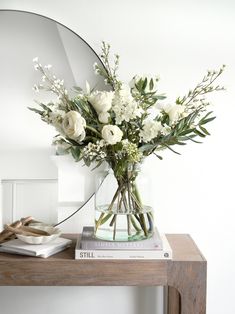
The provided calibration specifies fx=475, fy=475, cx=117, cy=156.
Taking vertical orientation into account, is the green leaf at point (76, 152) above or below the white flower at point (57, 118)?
below

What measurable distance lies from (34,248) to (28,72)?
74 cm

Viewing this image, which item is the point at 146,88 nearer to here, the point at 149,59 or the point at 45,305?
the point at 149,59

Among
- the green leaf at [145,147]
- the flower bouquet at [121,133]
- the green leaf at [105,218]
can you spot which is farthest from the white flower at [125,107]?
the green leaf at [105,218]

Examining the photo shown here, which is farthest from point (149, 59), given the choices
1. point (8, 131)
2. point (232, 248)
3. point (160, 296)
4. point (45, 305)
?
point (45, 305)

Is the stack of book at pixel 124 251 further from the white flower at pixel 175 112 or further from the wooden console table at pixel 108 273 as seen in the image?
the white flower at pixel 175 112

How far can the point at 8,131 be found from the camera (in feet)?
6.46

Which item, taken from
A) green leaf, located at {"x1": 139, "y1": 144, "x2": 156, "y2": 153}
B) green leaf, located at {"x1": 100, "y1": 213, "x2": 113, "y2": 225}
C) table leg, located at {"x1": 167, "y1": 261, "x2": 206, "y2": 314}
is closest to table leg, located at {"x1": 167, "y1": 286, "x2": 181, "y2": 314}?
table leg, located at {"x1": 167, "y1": 261, "x2": 206, "y2": 314}

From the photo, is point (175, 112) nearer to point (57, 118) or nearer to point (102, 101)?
point (102, 101)

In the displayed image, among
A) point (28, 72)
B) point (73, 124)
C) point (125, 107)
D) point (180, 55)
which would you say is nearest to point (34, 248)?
point (73, 124)

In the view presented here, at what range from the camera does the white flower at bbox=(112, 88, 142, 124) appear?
1.50 metres

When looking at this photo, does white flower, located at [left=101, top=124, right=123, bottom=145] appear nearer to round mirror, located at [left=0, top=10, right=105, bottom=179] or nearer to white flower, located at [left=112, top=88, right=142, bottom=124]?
white flower, located at [left=112, top=88, right=142, bottom=124]

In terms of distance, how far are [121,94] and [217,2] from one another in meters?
0.75

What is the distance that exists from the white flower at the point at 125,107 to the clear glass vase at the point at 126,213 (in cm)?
19

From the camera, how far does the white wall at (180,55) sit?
1.96m
